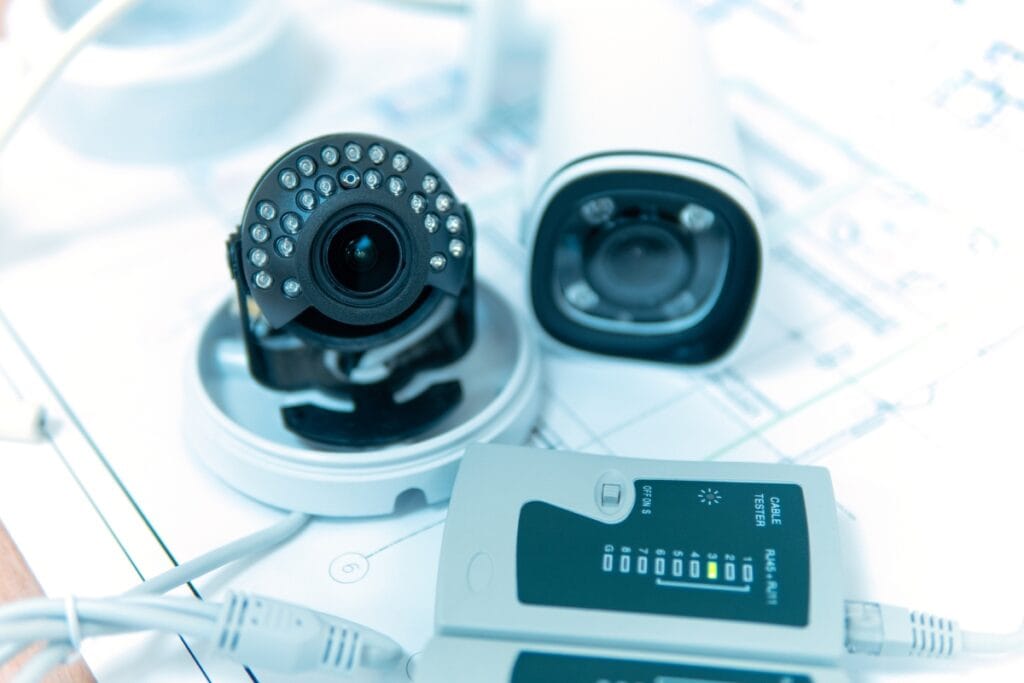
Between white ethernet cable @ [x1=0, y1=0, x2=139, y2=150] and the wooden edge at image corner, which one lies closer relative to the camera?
the wooden edge at image corner

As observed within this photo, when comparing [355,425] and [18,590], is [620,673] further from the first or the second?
[18,590]

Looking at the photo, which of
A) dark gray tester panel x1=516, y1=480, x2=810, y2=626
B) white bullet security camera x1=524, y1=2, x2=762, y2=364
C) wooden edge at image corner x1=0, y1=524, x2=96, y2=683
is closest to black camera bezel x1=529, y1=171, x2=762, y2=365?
white bullet security camera x1=524, y1=2, x2=762, y2=364

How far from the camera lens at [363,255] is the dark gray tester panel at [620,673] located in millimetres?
182

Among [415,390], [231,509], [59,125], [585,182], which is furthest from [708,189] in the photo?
[59,125]

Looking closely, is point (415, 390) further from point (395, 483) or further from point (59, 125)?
point (59, 125)

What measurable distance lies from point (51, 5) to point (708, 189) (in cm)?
47

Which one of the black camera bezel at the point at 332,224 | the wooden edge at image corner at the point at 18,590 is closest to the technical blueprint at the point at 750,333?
the wooden edge at image corner at the point at 18,590

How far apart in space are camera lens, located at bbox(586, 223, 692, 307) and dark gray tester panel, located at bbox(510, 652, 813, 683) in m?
0.23

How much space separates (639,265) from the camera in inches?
22.8

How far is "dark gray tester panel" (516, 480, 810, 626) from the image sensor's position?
43 cm

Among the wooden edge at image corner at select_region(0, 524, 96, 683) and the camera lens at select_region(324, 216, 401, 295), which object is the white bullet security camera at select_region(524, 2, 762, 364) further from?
the wooden edge at image corner at select_region(0, 524, 96, 683)

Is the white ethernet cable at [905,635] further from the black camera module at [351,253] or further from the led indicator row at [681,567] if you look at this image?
the black camera module at [351,253]

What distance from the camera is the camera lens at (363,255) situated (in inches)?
18.6

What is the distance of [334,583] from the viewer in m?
0.49
